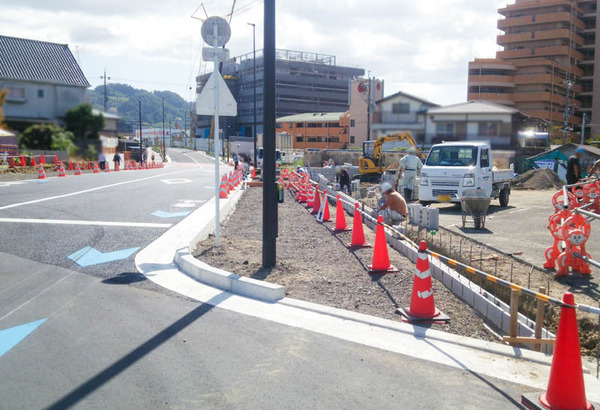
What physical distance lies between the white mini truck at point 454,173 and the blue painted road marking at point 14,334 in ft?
39.5

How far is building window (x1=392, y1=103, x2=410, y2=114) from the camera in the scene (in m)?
4.84

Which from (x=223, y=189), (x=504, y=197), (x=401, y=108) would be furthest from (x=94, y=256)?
(x=504, y=197)

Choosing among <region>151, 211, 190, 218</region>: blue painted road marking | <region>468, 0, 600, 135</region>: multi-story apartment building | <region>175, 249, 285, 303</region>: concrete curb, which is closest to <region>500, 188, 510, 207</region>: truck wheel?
<region>468, 0, 600, 135</region>: multi-story apartment building

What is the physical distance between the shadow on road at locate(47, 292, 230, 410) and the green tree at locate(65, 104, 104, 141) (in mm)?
1942

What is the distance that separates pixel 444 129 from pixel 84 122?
3205mm

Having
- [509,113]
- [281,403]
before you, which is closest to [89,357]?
[281,403]

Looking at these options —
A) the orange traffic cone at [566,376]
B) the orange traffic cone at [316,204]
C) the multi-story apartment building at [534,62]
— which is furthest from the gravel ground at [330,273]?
the orange traffic cone at [316,204]

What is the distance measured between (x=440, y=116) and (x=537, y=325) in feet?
8.23

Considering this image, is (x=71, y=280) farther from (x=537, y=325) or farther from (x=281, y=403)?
(x=537, y=325)

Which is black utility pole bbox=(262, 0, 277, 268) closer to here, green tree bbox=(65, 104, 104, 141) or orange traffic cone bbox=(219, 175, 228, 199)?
green tree bbox=(65, 104, 104, 141)

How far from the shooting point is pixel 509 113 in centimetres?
467

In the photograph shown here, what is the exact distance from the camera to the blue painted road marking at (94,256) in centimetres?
798

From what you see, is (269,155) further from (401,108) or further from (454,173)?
(454,173)

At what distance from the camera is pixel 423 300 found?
5.82m
